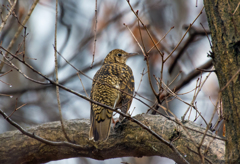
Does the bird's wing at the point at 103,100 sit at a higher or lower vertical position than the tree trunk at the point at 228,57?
higher

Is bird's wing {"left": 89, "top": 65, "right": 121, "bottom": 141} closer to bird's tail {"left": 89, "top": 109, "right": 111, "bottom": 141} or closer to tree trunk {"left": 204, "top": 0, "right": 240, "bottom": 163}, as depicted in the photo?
bird's tail {"left": 89, "top": 109, "right": 111, "bottom": 141}

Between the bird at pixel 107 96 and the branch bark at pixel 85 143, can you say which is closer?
the branch bark at pixel 85 143

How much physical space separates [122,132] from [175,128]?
37.0 inches

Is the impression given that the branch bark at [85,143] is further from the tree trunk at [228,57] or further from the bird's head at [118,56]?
the bird's head at [118,56]

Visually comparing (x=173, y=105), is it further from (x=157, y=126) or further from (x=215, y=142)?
(x=215, y=142)

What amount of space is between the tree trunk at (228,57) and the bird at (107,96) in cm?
153

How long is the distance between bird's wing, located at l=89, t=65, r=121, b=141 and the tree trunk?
1.78m

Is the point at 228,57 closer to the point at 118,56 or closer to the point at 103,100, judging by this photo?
the point at 103,100

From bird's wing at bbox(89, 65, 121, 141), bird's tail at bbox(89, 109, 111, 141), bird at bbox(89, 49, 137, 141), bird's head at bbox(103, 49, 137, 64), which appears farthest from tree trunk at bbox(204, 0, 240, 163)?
bird's head at bbox(103, 49, 137, 64)

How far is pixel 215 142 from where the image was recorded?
10.6 feet

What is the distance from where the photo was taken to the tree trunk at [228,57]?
2209 millimetres

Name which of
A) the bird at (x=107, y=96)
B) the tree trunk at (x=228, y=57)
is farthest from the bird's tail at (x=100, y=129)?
the tree trunk at (x=228, y=57)

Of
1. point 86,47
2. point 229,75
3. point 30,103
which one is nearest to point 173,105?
point 86,47

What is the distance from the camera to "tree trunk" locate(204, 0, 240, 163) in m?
2.21
